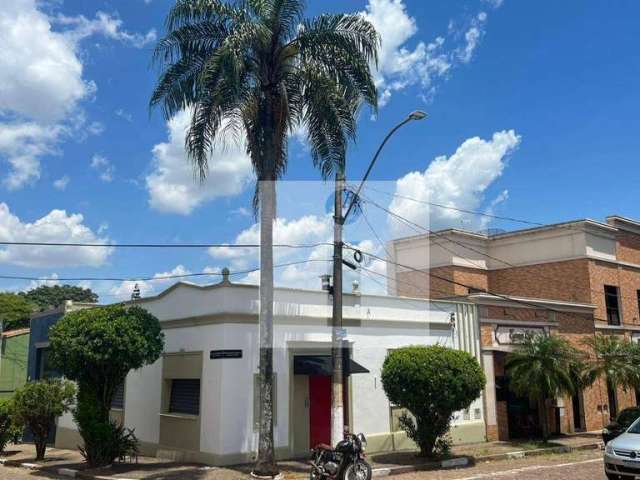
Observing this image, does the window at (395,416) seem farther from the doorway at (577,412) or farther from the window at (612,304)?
the window at (612,304)

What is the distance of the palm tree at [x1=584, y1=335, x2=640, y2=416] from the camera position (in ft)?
78.4

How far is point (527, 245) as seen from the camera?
32438 millimetres

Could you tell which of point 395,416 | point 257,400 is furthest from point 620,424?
point 257,400

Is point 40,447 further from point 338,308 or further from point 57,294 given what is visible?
point 57,294

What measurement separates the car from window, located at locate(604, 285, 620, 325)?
8.68 m

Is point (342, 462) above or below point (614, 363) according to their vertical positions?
below

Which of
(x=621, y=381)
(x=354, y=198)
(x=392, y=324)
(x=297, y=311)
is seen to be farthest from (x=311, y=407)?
(x=621, y=381)

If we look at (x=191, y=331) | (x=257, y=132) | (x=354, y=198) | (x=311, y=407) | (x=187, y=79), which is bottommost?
(x=311, y=407)

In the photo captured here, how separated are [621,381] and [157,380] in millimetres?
17437

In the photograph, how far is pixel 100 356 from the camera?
15.4m

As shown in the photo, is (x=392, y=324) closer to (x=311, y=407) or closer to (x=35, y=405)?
(x=311, y=407)

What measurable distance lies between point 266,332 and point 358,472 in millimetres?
3783

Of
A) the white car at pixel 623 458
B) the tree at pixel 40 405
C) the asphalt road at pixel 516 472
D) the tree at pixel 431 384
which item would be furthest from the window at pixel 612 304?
the tree at pixel 40 405

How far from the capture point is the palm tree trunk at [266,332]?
14305mm
